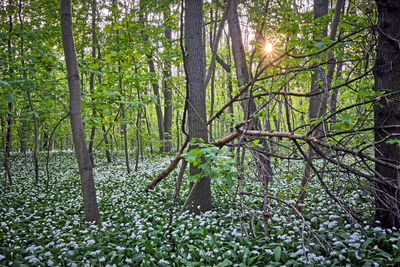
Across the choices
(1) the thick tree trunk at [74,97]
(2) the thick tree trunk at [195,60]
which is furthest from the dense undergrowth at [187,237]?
(2) the thick tree trunk at [195,60]

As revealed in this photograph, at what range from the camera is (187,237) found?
3.65 metres

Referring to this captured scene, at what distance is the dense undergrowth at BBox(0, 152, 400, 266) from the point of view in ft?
10.0

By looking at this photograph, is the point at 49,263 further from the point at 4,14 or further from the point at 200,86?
the point at 4,14

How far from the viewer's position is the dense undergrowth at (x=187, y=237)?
10.0ft

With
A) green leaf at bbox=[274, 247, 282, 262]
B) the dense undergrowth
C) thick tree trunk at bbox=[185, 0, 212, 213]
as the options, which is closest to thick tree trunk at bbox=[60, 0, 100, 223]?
the dense undergrowth

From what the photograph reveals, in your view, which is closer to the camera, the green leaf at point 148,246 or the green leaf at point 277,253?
the green leaf at point 277,253

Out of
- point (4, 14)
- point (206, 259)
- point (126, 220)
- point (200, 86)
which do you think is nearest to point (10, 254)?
point (126, 220)

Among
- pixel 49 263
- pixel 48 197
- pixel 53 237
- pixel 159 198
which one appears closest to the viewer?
pixel 49 263

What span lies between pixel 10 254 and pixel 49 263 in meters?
1.06

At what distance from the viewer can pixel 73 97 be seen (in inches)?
166

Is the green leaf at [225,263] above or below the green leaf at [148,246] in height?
below

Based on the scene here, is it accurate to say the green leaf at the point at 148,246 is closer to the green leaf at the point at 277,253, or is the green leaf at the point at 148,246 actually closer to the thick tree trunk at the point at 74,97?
the thick tree trunk at the point at 74,97

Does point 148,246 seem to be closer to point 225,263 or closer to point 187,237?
point 187,237

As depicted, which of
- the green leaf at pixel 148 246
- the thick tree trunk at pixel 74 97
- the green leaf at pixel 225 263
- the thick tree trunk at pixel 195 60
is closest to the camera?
the green leaf at pixel 225 263
